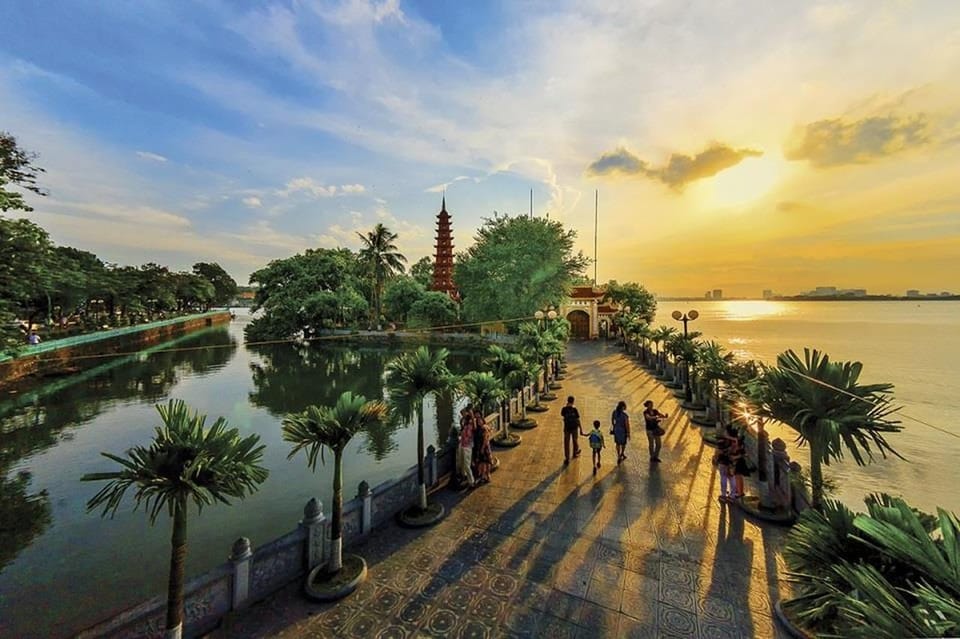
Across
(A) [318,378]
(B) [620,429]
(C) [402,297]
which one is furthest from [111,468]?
(C) [402,297]

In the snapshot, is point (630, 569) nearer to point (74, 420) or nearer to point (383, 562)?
point (383, 562)

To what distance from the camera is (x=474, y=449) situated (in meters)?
9.12

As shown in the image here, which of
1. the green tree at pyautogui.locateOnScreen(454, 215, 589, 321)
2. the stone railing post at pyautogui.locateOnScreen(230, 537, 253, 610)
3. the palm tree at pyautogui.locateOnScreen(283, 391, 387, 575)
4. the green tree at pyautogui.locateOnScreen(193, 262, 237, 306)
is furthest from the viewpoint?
the green tree at pyautogui.locateOnScreen(193, 262, 237, 306)

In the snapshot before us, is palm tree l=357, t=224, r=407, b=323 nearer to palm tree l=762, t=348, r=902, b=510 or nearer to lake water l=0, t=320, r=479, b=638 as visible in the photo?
lake water l=0, t=320, r=479, b=638

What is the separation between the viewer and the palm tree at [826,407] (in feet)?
17.9

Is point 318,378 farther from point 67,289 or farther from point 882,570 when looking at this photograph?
point 882,570

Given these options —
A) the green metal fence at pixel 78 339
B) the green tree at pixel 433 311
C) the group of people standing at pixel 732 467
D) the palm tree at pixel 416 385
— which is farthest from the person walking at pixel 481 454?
the green tree at pixel 433 311

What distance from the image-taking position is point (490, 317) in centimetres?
3659

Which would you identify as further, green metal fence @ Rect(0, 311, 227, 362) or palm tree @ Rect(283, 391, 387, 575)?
green metal fence @ Rect(0, 311, 227, 362)

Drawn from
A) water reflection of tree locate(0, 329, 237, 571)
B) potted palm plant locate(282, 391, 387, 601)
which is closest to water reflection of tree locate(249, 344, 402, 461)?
water reflection of tree locate(0, 329, 237, 571)

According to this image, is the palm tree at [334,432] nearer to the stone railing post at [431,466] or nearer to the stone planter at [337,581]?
the stone planter at [337,581]

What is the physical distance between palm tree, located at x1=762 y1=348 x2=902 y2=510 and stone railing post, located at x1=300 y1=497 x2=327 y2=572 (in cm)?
773

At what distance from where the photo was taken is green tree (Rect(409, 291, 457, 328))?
1695 inches

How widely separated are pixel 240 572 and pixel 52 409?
2584cm
